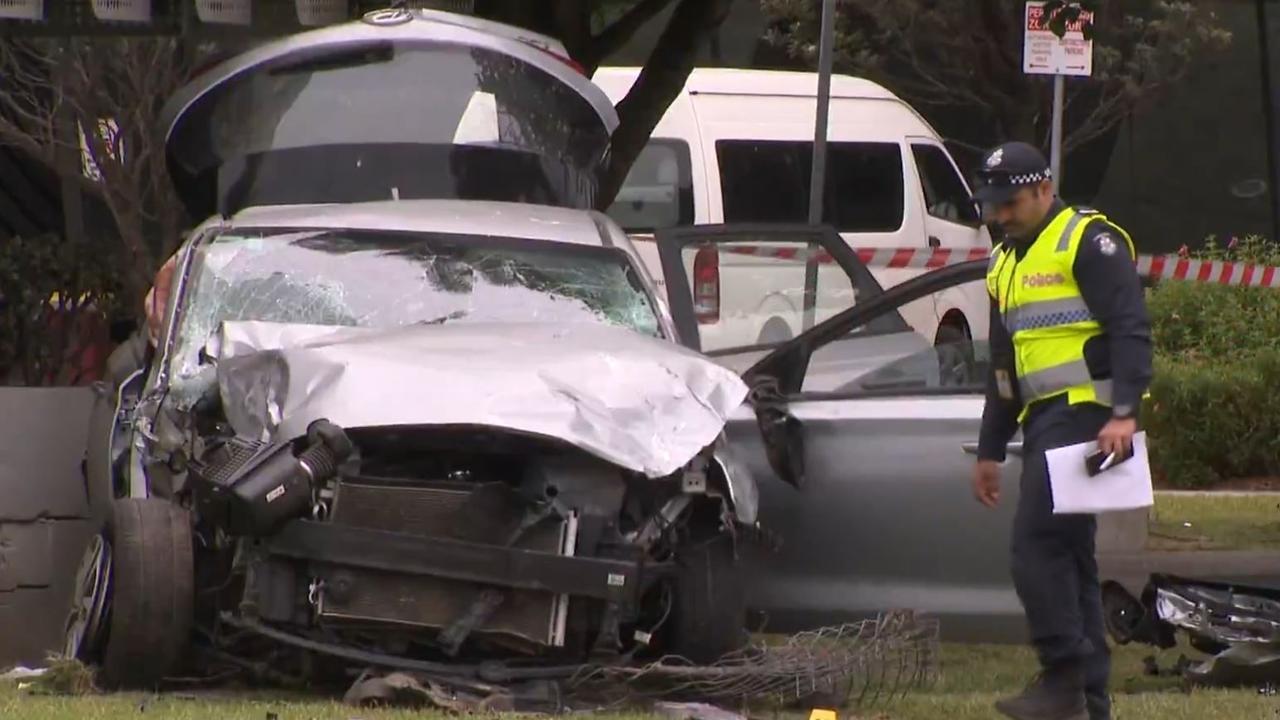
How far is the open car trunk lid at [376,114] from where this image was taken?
9.10 m

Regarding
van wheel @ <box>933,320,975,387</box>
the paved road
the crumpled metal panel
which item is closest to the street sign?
the paved road

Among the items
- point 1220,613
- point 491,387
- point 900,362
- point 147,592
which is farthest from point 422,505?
point 1220,613

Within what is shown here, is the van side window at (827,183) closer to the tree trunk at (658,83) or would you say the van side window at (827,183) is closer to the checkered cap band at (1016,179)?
the tree trunk at (658,83)

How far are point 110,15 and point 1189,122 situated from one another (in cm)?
1293

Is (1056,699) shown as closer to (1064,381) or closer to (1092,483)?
Result: (1092,483)

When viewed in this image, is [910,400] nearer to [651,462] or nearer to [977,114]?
[651,462]

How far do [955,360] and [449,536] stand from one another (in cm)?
230

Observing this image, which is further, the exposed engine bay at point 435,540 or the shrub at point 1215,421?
the shrub at point 1215,421

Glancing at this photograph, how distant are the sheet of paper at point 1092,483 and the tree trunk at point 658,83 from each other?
17.3 ft

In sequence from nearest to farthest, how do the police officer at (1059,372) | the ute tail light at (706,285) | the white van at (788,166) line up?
1. the police officer at (1059,372)
2. the ute tail light at (706,285)
3. the white van at (788,166)

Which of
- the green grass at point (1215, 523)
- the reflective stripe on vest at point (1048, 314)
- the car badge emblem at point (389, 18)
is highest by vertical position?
the car badge emblem at point (389, 18)

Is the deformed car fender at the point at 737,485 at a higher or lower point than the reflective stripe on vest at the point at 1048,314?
lower

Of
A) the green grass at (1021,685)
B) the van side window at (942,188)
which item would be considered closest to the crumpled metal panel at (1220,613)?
the green grass at (1021,685)

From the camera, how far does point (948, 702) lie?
6.77 m
